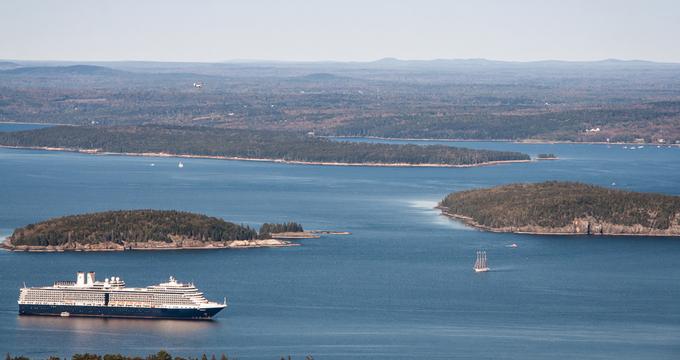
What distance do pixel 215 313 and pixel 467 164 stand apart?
358ft

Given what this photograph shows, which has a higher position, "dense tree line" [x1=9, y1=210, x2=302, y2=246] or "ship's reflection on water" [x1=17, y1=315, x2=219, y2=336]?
"ship's reflection on water" [x1=17, y1=315, x2=219, y2=336]

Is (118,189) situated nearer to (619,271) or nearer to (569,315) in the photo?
(619,271)

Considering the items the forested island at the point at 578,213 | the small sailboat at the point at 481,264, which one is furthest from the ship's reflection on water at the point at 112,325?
the forested island at the point at 578,213

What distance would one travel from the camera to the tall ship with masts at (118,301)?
80.7m

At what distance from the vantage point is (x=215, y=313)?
80312 millimetres

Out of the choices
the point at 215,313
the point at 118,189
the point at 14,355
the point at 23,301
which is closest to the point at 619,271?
the point at 215,313

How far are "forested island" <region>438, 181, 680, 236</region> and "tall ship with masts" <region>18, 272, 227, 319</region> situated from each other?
4148cm

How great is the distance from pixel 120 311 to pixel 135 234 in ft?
78.3

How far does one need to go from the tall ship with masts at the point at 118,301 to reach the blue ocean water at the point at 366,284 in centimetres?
87

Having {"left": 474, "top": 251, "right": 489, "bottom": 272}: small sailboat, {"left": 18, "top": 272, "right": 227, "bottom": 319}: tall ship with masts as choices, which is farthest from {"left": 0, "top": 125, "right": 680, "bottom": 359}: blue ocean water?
{"left": 18, "top": 272, "right": 227, "bottom": 319}: tall ship with masts

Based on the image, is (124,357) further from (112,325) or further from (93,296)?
(93,296)

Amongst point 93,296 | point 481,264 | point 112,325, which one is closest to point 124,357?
point 112,325

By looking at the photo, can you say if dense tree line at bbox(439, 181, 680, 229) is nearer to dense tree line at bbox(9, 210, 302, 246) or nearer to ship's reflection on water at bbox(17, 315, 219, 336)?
dense tree line at bbox(9, 210, 302, 246)

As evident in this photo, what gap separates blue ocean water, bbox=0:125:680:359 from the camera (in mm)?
73938
